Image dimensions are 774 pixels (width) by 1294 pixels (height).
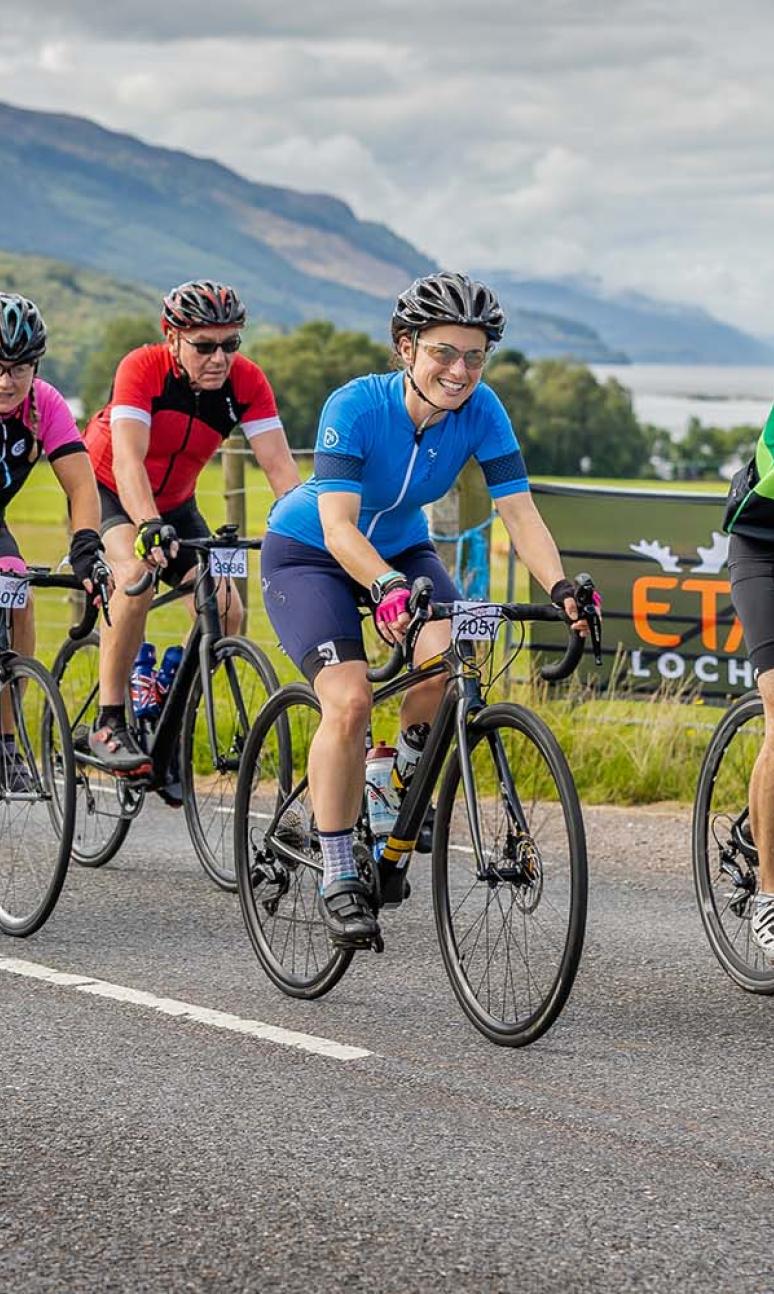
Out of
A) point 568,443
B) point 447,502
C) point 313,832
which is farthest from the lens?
point 568,443

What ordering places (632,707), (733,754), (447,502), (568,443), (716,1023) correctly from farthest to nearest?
(568,443), (447,502), (632,707), (733,754), (716,1023)

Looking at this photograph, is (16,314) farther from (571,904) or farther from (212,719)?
(571,904)

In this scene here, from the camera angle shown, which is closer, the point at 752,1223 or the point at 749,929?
the point at 752,1223

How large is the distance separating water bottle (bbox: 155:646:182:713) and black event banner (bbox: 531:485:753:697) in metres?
4.12

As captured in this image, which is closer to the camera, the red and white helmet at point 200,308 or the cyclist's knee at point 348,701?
the cyclist's knee at point 348,701

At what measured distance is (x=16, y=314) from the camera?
721 cm

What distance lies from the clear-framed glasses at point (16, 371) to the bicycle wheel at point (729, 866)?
9.48ft

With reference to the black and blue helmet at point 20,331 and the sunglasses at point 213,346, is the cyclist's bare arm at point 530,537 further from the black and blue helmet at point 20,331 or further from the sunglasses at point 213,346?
the sunglasses at point 213,346

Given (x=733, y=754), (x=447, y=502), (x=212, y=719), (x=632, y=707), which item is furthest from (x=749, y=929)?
(x=447, y=502)

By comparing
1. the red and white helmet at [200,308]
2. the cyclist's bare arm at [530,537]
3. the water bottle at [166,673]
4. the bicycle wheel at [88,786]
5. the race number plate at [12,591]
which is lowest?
the bicycle wheel at [88,786]

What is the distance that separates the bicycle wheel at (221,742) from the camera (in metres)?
7.79

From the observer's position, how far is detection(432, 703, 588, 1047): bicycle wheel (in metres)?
5.29

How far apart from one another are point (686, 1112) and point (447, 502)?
26.8 feet

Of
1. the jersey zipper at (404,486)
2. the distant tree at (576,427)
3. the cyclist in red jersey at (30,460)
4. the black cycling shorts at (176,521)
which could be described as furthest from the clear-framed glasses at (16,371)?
the distant tree at (576,427)
